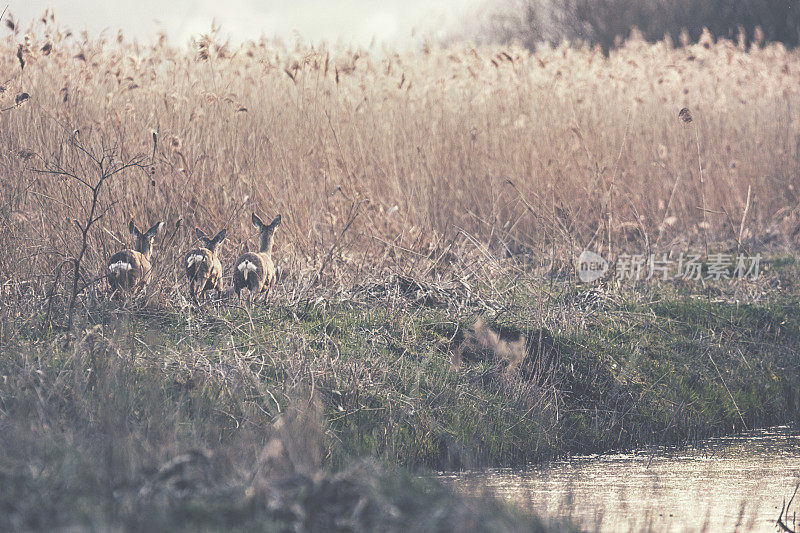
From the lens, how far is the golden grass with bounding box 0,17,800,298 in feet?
23.8

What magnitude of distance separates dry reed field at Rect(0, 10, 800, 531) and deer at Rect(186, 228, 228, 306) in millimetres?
117

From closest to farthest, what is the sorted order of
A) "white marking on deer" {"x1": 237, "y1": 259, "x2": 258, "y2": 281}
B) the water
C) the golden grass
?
the water → "white marking on deer" {"x1": 237, "y1": 259, "x2": 258, "y2": 281} → the golden grass

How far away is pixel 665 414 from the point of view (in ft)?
20.4

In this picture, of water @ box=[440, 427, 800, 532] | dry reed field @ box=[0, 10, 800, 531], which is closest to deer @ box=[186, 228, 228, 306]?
dry reed field @ box=[0, 10, 800, 531]

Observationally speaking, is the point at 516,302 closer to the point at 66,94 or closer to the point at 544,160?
the point at 544,160

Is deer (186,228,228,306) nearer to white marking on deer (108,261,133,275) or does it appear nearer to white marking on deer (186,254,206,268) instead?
white marking on deer (186,254,206,268)

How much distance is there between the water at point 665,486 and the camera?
4.46 m

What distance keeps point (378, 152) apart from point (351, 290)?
7.30 ft

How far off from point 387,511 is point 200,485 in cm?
61

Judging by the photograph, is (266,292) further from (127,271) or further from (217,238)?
(127,271)

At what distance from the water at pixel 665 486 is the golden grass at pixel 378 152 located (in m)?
2.10

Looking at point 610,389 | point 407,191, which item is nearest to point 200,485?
point 610,389

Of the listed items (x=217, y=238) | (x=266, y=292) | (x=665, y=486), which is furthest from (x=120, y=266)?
(x=665, y=486)

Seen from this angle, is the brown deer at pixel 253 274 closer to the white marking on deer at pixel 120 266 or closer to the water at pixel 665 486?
the white marking on deer at pixel 120 266
